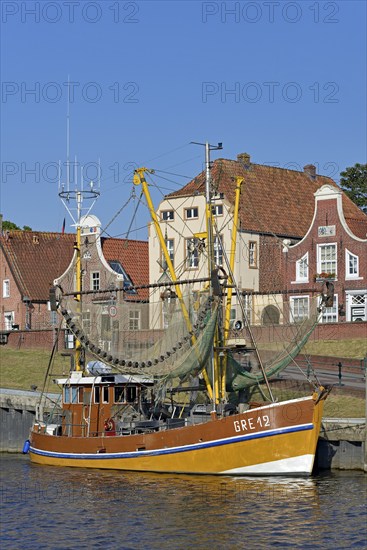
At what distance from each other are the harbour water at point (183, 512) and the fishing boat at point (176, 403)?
3.43 ft

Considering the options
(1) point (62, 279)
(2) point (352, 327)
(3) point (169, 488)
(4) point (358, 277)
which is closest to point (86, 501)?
(3) point (169, 488)

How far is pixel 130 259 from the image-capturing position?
86.3m

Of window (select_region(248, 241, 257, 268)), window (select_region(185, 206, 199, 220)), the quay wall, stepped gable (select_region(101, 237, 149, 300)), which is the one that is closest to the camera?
the quay wall

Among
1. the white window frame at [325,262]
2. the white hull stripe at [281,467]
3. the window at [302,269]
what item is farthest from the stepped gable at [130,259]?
the white hull stripe at [281,467]

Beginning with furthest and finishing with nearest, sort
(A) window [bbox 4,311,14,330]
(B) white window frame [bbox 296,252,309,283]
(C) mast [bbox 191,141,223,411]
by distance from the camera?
(A) window [bbox 4,311,14,330]
(B) white window frame [bbox 296,252,309,283]
(C) mast [bbox 191,141,223,411]

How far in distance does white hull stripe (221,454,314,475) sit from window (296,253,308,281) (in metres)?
31.7

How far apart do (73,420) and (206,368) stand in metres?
6.43

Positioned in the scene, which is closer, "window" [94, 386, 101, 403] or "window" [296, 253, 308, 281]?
"window" [94, 386, 101, 403]

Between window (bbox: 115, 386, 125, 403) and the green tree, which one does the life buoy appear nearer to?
window (bbox: 115, 386, 125, 403)

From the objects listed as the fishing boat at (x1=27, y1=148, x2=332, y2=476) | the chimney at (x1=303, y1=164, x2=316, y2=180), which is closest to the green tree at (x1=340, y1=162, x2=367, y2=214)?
the chimney at (x1=303, y1=164, x2=316, y2=180)

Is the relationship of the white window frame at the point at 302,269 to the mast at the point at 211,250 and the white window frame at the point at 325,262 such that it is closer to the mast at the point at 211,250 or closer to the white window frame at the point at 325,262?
the white window frame at the point at 325,262

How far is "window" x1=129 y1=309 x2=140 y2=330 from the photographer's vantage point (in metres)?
46.4

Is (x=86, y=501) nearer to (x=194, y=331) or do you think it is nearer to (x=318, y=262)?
(x=194, y=331)

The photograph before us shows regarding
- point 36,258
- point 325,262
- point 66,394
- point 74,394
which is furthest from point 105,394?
point 36,258
